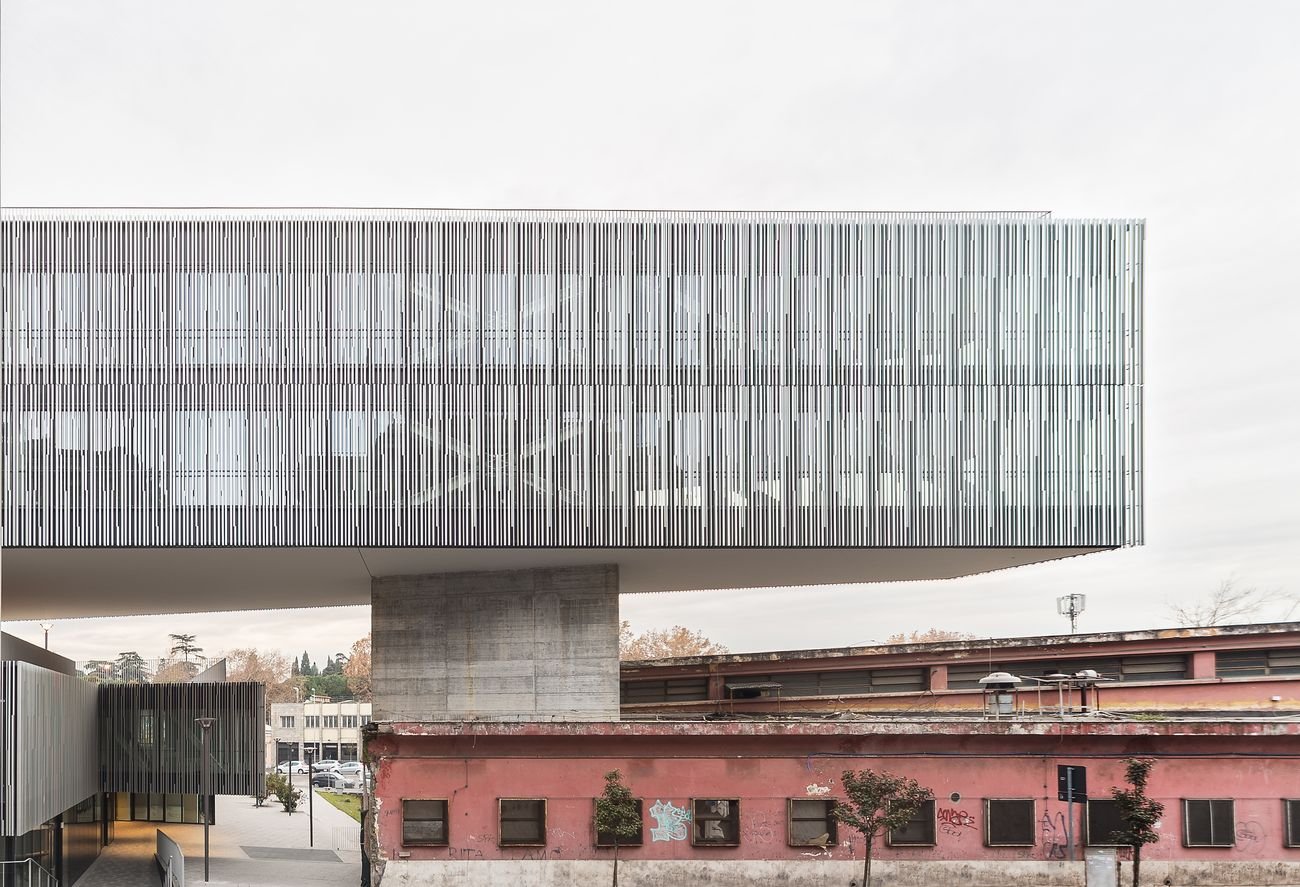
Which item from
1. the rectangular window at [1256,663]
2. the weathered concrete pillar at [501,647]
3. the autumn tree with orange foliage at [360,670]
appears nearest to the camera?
the weathered concrete pillar at [501,647]

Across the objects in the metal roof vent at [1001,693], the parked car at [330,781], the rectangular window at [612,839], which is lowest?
the parked car at [330,781]

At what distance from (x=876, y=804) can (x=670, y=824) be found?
4.78 m

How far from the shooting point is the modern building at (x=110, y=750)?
29094mm

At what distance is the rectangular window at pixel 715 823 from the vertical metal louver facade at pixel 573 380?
650cm

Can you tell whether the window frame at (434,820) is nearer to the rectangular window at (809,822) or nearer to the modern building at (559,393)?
the modern building at (559,393)

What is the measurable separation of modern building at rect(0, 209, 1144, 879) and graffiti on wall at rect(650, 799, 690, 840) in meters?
4.69

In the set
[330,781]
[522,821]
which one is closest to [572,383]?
[522,821]

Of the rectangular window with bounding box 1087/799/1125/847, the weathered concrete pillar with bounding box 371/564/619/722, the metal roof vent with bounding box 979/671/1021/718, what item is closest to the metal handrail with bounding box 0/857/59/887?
the weathered concrete pillar with bounding box 371/564/619/722

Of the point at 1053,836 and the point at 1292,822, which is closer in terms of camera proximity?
the point at 1292,822

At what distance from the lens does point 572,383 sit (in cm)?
3080

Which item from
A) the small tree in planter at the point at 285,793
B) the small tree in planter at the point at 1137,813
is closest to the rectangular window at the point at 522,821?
the small tree in planter at the point at 1137,813

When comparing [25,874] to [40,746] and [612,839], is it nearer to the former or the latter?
[40,746]

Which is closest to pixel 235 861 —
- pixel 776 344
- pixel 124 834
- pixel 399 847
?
pixel 124 834

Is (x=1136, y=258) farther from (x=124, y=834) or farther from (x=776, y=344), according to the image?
(x=124, y=834)
